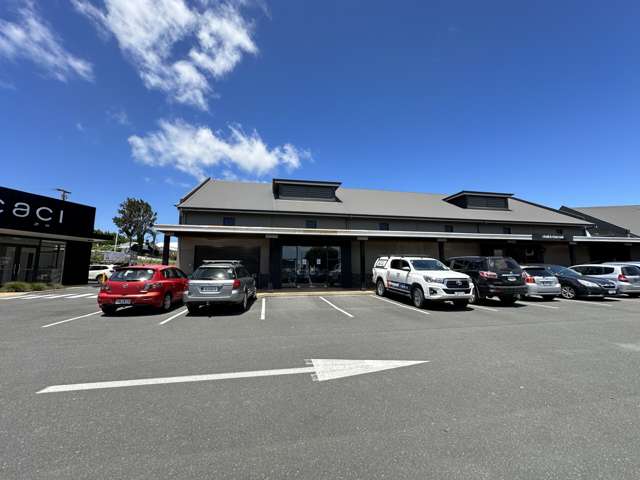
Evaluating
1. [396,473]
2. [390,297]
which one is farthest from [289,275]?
[396,473]

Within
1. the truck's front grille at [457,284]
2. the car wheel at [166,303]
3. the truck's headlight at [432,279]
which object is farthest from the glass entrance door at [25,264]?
the truck's front grille at [457,284]

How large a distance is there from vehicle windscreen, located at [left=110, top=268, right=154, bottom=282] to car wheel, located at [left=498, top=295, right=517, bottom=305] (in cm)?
1358

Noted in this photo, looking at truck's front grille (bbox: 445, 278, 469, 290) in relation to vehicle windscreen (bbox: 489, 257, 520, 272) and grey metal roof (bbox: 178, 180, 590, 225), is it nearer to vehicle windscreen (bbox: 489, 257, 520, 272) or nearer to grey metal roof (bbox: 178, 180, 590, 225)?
vehicle windscreen (bbox: 489, 257, 520, 272)

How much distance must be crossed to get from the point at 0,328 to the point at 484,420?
1103cm

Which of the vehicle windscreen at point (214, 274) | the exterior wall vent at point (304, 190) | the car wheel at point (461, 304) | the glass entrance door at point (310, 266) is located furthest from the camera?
the exterior wall vent at point (304, 190)

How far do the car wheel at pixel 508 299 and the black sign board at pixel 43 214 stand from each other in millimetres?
25921

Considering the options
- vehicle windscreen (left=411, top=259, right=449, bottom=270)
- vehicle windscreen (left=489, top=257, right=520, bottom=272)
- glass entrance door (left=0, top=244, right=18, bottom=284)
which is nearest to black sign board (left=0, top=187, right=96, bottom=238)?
glass entrance door (left=0, top=244, right=18, bottom=284)

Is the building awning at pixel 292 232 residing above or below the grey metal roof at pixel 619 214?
below

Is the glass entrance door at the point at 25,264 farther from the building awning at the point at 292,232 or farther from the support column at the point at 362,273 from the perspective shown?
the support column at the point at 362,273

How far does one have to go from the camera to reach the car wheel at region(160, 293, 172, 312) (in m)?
10.0

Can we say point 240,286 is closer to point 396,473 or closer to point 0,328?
point 0,328

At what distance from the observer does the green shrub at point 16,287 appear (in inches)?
621

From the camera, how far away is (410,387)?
4043mm

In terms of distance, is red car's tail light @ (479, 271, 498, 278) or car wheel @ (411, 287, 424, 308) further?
red car's tail light @ (479, 271, 498, 278)
